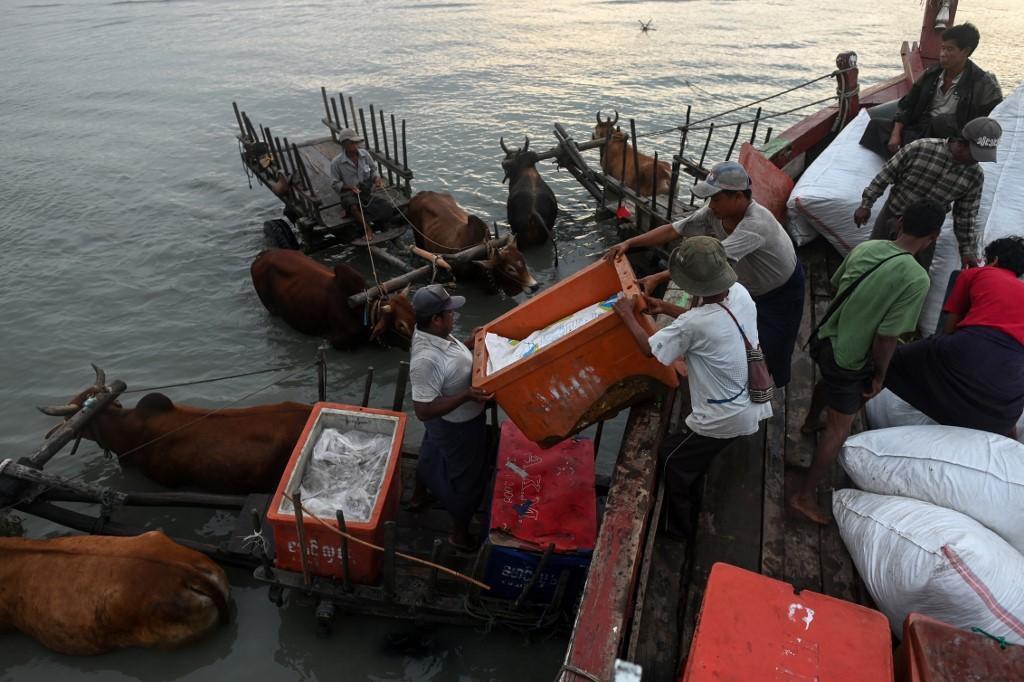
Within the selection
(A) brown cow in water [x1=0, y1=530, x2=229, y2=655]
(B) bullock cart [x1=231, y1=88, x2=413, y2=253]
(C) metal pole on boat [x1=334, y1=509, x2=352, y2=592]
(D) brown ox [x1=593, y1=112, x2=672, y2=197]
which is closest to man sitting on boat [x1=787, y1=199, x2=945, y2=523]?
(C) metal pole on boat [x1=334, y1=509, x2=352, y2=592]

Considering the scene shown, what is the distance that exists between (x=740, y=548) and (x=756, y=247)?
188cm

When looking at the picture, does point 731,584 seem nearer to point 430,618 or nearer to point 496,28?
point 430,618

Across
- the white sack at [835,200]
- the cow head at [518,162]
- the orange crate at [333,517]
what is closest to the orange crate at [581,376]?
the orange crate at [333,517]

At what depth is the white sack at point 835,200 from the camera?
660cm

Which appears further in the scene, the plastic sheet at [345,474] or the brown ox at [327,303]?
the brown ox at [327,303]

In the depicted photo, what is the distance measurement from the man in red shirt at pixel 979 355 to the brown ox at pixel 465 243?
228 inches

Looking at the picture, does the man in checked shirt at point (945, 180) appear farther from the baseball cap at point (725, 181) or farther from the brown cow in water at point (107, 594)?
the brown cow in water at point (107, 594)

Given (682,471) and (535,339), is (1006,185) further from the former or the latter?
(535,339)

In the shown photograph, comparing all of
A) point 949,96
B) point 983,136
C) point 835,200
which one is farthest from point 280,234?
point 983,136

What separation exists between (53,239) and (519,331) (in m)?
11.7

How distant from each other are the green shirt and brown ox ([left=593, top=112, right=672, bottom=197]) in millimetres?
8232

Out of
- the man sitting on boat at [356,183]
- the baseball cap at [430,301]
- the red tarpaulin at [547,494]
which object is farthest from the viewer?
the man sitting on boat at [356,183]

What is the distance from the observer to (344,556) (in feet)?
14.2

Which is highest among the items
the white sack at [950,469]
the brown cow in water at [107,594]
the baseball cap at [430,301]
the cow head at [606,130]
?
the baseball cap at [430,301]
